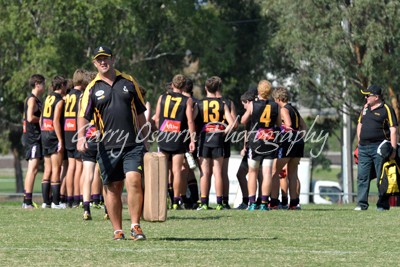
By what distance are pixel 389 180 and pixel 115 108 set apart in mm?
8385

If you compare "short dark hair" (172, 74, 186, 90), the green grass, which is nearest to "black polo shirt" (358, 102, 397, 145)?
the green grass

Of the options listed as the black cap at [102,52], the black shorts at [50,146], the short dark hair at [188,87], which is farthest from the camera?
the black shorts at [50,146]

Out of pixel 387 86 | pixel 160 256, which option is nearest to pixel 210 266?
pixel 160 256

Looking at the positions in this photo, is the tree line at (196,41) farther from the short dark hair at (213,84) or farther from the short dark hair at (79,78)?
the short dark hair at (79,78)

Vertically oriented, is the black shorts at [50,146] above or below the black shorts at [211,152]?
above

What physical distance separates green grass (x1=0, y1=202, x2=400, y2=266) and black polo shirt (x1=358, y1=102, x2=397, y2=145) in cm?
185

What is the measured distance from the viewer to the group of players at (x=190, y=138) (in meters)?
19.2

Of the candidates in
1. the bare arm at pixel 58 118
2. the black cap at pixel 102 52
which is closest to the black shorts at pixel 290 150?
the bare arm at pixel 58 118

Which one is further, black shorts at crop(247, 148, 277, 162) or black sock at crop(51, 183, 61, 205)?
black sock at crop(51, 183, 61, 205)

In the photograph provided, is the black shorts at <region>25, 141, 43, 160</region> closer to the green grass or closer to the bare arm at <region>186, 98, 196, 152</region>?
the green grass

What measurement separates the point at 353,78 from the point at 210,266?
3494cm

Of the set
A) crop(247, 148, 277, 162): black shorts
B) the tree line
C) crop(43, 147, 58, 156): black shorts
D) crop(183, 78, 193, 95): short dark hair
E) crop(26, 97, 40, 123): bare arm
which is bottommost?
crop(247, 148, 277, 162): black shorts

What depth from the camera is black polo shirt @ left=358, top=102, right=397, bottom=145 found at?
63.6ft

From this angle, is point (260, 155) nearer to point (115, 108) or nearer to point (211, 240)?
point (211, 240)
